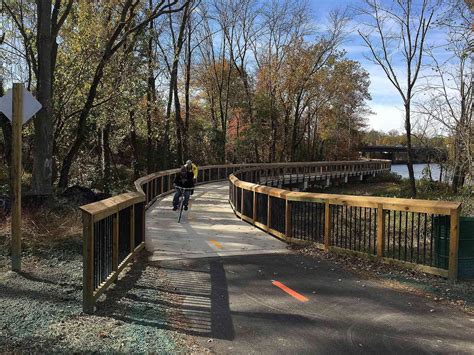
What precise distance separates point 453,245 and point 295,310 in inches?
106

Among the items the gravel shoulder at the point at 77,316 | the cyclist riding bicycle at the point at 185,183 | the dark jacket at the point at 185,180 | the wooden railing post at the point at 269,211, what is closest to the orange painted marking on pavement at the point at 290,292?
the gravel shoulder at the point at 77,316

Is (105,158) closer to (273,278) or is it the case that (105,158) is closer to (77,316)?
(273,278)

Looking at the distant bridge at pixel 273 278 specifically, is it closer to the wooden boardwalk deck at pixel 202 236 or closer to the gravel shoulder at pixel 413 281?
the wooden boardwalk deck at pixel 202 236

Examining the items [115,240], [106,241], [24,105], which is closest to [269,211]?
[115,240]

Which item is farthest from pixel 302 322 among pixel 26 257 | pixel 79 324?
pixel 26 257

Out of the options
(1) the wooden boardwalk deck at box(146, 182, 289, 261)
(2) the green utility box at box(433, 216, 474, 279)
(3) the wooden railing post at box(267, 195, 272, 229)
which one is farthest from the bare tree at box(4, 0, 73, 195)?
(2) the green utility box at box(433, 216, 474, 279)

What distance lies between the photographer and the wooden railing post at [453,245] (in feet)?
20.6

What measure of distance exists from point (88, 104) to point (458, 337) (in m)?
13.8

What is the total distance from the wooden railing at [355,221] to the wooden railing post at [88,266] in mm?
4533

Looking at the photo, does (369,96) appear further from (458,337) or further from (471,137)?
(458,337)

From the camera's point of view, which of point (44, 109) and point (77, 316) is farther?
point (44, 109)

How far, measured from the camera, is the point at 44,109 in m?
11.2

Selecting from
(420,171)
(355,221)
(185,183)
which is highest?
(185,183)

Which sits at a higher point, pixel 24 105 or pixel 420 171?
pixel 24 105
